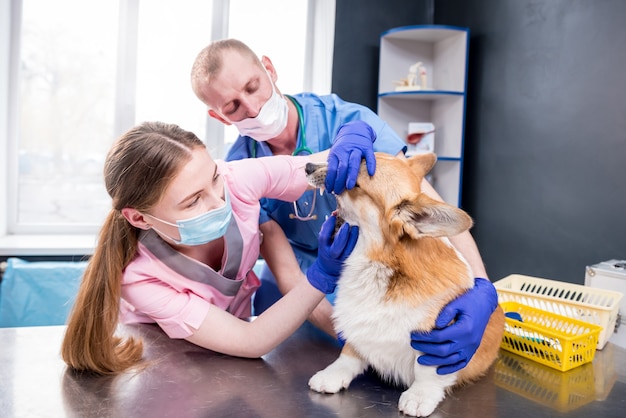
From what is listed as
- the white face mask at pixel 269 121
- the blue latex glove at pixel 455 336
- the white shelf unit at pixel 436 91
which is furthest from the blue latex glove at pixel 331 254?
the white shelf unit at pixel 436 91

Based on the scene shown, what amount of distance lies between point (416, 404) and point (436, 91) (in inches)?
120

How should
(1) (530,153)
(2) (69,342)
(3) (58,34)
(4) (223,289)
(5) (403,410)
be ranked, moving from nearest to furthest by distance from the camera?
1. (5) (403,410)
2. (2) (69,342)
3. (4) (223,289)
4. (1) (530,153)
5. (3) (58,34)

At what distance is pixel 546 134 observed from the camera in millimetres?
3158

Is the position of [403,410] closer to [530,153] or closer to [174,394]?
[174,394]

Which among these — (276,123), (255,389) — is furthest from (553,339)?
(276,123)

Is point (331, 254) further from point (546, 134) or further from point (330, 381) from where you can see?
point (546, 134)

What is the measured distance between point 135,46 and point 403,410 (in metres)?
3.78

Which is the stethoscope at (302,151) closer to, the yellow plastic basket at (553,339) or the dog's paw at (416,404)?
the yellow plastic basket at (553,339)

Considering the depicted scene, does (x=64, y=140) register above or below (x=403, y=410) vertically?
above

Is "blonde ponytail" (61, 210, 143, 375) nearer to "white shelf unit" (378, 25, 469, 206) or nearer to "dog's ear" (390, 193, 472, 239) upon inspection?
"dog's ear" (390, 193, 472, 239)

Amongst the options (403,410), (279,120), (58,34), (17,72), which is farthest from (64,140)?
(403,410)

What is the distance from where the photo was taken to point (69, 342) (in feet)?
4.00

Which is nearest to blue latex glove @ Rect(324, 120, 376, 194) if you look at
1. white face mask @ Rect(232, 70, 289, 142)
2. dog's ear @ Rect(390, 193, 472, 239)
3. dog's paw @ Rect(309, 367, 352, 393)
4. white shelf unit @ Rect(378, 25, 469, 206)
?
dog's ear @ Rect(390, 193, 472, 239)

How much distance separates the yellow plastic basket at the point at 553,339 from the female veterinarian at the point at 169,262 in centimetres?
55
